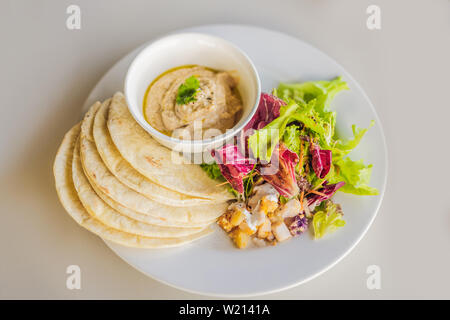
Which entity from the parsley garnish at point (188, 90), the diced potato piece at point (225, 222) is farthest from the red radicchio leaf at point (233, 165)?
the parsley garnish at point (188, 90)

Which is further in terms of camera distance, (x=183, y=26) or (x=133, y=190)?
(x=183, y=26)

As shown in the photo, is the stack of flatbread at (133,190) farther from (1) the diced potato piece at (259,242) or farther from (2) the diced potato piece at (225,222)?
(1) the diced potato piece at (259,242)

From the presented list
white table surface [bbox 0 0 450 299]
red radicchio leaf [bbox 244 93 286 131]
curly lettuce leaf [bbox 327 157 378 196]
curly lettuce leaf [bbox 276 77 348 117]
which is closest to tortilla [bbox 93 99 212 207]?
red radicchio leaf [bbox 244 93 286 131]

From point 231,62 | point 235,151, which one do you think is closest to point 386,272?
point 235,151

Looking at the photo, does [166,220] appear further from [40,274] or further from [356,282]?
[356,282]

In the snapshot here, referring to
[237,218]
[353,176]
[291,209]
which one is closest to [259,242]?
[237,218]

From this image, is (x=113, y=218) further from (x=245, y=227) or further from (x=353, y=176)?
(x=353, y=176)
